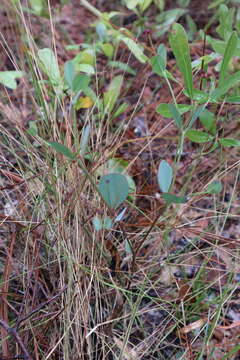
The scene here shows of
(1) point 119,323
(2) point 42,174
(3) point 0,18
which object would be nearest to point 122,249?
(1) point 119,323

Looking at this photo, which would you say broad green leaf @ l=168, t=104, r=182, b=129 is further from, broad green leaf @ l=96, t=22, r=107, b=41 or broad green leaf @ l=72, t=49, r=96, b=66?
broad green leaf @ l=96, t=22, r=107, b=41

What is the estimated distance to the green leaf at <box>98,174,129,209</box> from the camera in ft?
2.83

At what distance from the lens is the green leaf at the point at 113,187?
2.83 ft

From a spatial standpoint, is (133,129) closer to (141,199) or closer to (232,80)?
(141,199)

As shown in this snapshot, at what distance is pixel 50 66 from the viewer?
1.25m

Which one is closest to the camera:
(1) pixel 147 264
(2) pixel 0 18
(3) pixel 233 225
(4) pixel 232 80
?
(4) pixel 232 80

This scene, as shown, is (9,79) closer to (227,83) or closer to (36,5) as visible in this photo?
(36,5)

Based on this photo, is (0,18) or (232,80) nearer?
(232,80)

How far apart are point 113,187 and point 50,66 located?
1.78ft

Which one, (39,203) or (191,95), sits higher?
(191,95)

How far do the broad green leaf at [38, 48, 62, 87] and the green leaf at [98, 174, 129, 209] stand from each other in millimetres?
506

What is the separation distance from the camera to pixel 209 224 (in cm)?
128

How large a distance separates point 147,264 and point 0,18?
1.35 m

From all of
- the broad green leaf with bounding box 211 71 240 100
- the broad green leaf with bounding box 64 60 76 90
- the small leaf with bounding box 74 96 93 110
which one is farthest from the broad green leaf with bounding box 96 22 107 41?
the broad green leaf with bounding box 211 71 240 100
